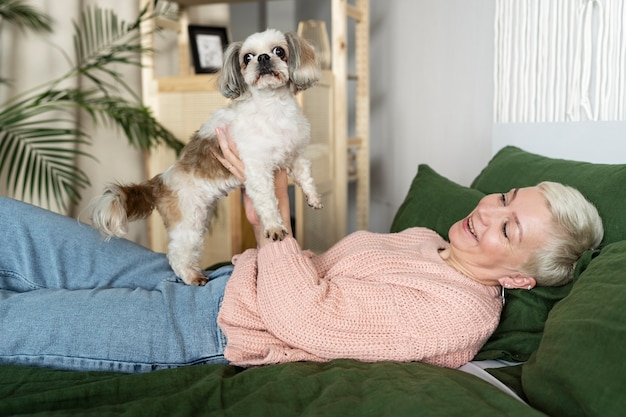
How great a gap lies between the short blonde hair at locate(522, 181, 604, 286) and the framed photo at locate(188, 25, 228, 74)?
2.45 m

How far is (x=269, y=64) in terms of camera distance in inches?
67.4

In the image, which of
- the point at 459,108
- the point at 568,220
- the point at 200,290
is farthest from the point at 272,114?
the point at 459,108

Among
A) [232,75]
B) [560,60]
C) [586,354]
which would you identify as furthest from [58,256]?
[560,60]

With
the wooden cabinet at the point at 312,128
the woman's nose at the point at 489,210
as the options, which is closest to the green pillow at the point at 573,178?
the woman's nose at the point at 489,210

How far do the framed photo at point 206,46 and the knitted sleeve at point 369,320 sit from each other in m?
2.33

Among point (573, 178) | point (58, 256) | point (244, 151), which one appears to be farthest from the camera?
point (244, 151)

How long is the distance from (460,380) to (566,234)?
0.46 m

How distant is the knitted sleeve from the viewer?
51.2 inches

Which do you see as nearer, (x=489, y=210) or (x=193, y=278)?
(x=489, y=210)

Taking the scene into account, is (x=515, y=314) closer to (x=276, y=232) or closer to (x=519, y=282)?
(x=519, y=282)

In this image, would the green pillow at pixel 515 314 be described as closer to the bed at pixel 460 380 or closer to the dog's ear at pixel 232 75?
the bed at pixel 460 380

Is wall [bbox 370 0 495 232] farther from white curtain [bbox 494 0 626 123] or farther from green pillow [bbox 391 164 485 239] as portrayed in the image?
green pillow [bbox 391 164 485 239]

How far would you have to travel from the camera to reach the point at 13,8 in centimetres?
272

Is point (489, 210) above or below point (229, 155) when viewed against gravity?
below
